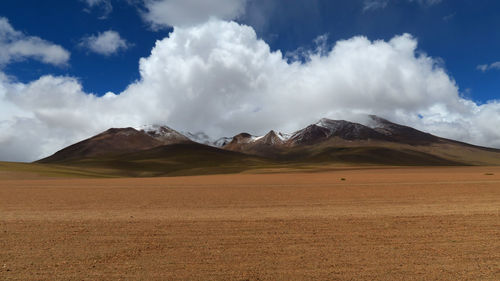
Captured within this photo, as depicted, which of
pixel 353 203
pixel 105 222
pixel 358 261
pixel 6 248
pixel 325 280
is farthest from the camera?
pixel 353 203

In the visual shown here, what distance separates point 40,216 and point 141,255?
879cm

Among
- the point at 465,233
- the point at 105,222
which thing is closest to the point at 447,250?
the point at 465,233

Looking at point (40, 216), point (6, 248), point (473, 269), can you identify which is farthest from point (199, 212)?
point (473, 269)

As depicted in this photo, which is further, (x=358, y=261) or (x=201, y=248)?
(x=201, y=248)

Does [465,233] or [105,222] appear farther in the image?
[105,222]

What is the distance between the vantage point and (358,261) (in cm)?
879

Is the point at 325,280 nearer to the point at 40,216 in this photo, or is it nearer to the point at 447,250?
the point at 447,250

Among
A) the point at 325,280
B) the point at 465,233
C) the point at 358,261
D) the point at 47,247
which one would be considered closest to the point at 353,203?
the point at 465,233

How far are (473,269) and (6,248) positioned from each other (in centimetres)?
1165

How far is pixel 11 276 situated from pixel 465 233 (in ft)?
40.3

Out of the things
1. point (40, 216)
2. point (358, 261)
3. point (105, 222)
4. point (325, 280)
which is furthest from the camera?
point (40, 216)

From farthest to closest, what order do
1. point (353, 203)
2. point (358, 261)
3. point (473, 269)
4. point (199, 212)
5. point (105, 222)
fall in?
1. point (353, 203)
2. point (199, 212)
3. point (105, 222)
4. point (358, 261)
5. point (473, 269)

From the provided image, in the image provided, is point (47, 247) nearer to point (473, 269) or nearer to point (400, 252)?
point (400, 252)

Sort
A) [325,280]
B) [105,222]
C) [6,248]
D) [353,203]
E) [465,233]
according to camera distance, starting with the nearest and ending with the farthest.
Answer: [325,280] < [6,248] < [465,233] < [105,222] < [353,203]
